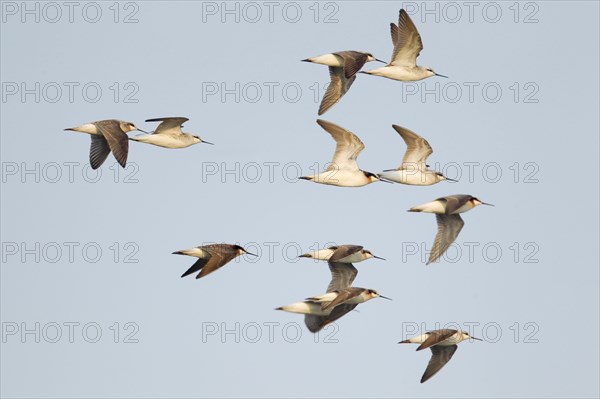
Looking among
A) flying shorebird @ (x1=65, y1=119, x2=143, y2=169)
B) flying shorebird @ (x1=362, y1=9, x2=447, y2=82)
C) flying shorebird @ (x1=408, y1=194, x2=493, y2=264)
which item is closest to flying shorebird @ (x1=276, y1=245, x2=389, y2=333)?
flying shorebird @ (x1=408, y1=194, x2=493, y2=264)

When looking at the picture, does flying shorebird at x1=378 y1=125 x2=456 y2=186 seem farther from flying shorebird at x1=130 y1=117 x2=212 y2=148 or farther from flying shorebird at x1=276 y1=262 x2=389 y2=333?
flying shorebird at x1=130 y1=117 x2=212 y2=148

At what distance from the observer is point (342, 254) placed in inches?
1768

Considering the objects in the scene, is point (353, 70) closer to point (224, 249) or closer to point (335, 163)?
point (335, 163)

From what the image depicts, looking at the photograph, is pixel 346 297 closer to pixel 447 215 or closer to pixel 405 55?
pixel 447 215

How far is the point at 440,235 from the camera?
147 ft

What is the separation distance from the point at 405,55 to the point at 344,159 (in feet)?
12.2

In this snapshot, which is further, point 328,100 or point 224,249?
point 328,100

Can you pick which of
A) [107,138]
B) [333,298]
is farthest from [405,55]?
[107,138]

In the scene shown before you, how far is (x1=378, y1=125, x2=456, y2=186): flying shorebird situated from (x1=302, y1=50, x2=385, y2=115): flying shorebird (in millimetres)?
1903

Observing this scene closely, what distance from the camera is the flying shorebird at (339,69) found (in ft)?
146

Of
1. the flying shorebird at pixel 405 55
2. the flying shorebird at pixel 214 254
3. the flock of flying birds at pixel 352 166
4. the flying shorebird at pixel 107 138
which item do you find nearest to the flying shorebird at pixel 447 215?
the flock of flying birds at pixel 352 166

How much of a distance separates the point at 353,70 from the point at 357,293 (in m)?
5.94

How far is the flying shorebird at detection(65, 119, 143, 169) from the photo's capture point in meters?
42.8

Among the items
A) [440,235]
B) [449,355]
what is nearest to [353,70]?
[440,235]
